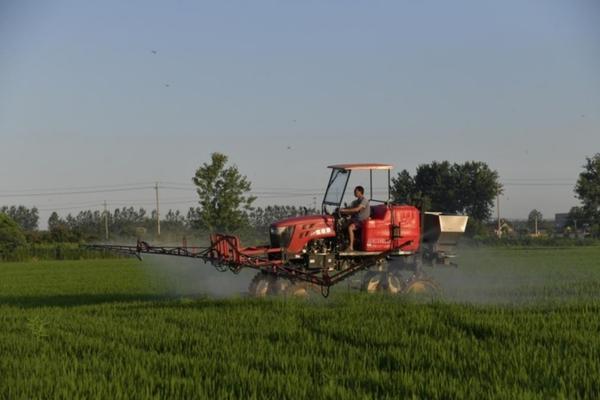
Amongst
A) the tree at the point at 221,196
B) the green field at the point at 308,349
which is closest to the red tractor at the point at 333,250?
the green field at the point at 308,349

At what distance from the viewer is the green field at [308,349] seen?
7301 mm

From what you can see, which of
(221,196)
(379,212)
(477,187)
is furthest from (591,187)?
(379,212)

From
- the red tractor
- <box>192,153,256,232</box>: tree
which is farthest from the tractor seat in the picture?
<box>192,153,256,232</box>: tree

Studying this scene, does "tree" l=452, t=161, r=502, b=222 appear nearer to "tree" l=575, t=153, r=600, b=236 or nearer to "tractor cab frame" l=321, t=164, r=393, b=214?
"tree" l=575, t=153, r=600, b=236

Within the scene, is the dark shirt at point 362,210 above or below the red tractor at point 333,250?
above

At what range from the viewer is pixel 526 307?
44.9 ft

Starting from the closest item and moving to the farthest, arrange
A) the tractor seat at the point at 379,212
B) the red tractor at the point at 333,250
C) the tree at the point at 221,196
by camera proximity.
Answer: the red tractor at the point at 333,250 < the tractor seat at the point at 379,212 < the tree at the point at 221,196

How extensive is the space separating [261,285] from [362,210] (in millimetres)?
2585

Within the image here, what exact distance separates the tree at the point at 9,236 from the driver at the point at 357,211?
5208 cm

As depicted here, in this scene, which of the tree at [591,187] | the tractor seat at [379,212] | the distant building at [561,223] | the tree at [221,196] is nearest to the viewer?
the tractor seat at [379,212]

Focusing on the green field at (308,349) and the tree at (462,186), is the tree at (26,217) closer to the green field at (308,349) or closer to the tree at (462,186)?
the tree at (462,186)

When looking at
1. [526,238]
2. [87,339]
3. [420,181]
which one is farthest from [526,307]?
[420,181]

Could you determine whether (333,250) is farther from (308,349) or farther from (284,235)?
(308,349)

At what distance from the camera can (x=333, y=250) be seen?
621 inches
